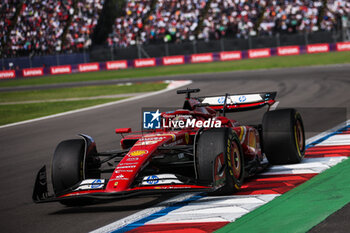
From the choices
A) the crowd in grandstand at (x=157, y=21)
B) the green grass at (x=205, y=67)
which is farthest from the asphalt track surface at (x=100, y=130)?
the crowd in grandstand at (x=157, y=21)

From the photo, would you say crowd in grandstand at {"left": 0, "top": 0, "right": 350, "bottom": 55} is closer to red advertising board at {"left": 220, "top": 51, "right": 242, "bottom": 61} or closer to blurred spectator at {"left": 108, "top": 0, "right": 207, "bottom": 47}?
blurred spectator at {"left": 108, "top": 0, "right": 207, "bottom": 47}

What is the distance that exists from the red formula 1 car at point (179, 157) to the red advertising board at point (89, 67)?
35.6m

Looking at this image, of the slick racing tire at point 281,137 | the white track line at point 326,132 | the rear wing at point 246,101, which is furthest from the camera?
the white track line at point 326,132

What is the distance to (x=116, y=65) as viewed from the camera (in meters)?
43.5

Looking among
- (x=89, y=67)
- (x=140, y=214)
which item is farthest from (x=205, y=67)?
(x=140, y=214)

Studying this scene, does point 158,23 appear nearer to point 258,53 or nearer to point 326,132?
point 258,53

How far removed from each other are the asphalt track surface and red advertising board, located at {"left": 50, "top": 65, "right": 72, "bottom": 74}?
16.3 m

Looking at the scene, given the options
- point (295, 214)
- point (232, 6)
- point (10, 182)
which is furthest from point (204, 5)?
point (295, 214)

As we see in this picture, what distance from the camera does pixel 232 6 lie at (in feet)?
149

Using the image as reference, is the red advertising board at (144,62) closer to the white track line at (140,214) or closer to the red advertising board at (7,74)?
the red advertising board at (7,74)

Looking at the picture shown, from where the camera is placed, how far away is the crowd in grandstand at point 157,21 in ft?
143

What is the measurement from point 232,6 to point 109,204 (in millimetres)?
39380

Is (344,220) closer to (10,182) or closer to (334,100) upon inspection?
(10,182)

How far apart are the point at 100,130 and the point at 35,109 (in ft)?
27.2
